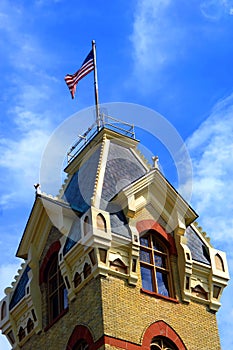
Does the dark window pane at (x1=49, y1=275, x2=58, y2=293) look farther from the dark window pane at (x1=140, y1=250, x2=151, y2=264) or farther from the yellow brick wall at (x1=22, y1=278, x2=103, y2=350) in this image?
the dark window pane at (x1=140, y1=250, x2=151, y2=264)

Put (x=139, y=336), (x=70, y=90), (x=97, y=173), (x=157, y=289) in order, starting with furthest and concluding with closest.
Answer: (x=70, y=90), (x=97, y=173), (x=157, y=289), (x=139, y=336)

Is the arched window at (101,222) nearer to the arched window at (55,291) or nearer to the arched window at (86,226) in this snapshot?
the arched window at (86,226)

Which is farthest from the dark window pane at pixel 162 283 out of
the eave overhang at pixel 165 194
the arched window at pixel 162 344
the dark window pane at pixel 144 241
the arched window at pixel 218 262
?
the eave overhang at pixel 165 194

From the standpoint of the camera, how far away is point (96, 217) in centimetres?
3662

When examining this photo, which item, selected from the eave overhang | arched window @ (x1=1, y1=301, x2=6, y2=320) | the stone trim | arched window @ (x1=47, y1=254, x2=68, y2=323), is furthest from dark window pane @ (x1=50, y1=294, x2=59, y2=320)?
the eave overhang

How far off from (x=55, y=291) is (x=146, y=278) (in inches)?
151

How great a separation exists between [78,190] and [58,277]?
440cm

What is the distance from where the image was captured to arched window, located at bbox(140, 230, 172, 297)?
37656 millimetres

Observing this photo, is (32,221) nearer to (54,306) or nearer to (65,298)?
(54,306)

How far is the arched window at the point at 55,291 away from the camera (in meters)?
38.1

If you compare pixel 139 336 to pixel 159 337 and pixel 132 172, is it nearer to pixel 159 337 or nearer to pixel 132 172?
pixel 159 337

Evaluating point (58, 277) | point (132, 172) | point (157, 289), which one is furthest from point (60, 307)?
point (132, 172)

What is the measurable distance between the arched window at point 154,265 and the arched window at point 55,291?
3260mm

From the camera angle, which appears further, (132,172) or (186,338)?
(132,172)
